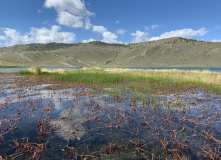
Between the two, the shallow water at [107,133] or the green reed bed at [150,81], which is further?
the green reed bed at [150,81]

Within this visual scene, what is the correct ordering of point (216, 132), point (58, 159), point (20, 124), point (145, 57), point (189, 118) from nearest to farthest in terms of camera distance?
point (58, 159), point (216, 132), point (20, 124), point (189, 118), point (145, 57)

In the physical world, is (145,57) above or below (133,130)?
above

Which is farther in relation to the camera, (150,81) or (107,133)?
(150,81)

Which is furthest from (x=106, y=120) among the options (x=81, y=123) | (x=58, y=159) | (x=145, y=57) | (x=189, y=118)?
(x=145, y=57)

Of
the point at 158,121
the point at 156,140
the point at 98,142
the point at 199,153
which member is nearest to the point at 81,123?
the point at 98,142

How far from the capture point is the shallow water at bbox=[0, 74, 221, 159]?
3.51 meters

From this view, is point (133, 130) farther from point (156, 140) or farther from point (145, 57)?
point (145, 57)

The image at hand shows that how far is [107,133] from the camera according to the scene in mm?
4496

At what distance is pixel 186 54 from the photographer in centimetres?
10375

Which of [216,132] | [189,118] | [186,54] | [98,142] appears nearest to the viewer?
[98,142]

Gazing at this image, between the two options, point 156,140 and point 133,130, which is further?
point 133,130

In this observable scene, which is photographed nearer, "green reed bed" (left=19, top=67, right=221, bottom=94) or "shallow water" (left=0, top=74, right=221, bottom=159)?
"shallow water" (left=0, top=74, right=221, bottom=159)

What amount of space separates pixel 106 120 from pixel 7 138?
11.1ft

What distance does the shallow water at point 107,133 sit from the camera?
3.51 metres
